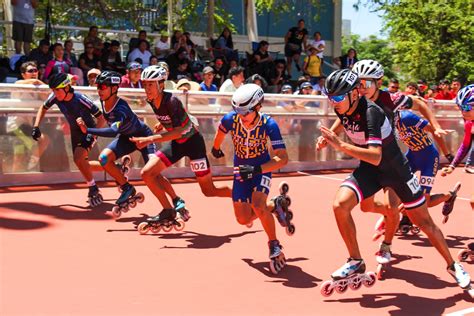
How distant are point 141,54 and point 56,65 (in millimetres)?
2999

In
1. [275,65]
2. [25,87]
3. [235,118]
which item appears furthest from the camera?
[275,65]

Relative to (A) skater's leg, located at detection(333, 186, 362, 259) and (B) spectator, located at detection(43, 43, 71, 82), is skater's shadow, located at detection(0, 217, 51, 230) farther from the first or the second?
(B) spectator, located at detection(43, 43, 71, 82)

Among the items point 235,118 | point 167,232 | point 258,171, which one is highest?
point 235,118

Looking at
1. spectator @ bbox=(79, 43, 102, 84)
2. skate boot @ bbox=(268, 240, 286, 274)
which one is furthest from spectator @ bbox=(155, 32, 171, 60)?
skate boot @ bbox=(268, 240, 286, 274)

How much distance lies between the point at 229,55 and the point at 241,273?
14.1 metres

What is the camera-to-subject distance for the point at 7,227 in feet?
28.9

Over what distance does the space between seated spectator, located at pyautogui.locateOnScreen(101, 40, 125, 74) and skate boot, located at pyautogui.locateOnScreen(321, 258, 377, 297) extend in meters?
12.2

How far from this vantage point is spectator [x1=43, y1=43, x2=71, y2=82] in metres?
15.1

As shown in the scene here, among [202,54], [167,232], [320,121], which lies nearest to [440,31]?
[202,54]

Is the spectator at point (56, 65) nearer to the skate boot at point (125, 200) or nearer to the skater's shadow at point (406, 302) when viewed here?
the skate boot at point (125, 200)

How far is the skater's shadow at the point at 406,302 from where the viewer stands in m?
5.78

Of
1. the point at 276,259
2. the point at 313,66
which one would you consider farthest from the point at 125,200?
the point at 313,66

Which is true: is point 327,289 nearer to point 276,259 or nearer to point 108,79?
point 276,259

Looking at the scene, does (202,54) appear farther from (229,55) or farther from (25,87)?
(25,87)
